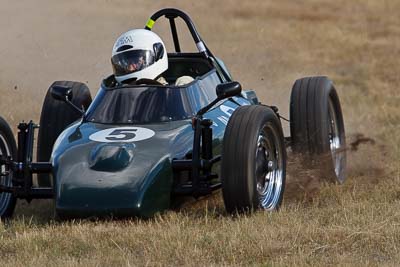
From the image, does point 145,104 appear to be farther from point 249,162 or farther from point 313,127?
point 313,127

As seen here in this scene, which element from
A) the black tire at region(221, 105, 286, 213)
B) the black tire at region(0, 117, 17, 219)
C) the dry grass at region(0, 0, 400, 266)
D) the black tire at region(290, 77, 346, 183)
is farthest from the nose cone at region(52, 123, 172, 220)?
the black tire at region(290, 77, 346, 183)

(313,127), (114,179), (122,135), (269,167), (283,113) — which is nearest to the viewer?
(114,179)

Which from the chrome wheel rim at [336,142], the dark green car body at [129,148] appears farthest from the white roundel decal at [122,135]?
the chrome wheel rim at [336,142]

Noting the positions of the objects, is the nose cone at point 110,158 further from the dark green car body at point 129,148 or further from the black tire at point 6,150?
the black tire at point 6,150

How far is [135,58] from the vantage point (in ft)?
35.0

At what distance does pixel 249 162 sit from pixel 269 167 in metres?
0.79

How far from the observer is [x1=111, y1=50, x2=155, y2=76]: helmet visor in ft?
34.9

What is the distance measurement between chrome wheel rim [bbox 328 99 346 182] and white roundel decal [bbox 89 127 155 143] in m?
2.78

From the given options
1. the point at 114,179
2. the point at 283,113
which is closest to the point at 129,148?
the point at 114,179

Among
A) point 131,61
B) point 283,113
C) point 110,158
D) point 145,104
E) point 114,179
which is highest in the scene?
point 131,61

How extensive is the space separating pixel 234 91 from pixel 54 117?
7.14 ft

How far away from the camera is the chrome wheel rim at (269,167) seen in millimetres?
9766

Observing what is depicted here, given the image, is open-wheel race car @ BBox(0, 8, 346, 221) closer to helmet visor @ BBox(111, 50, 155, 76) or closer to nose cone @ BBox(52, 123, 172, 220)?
nose cone @ BBox(52, 123, 172, 220)

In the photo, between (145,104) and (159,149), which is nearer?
(159,149)
